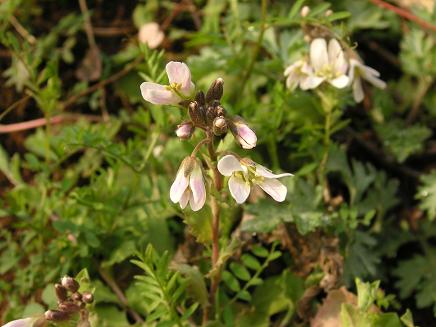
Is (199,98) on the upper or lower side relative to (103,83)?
upper

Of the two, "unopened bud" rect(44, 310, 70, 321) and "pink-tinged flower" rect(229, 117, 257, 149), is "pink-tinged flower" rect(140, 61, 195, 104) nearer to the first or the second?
"pink-tinged flower" rect(229, 117, 257, 149)

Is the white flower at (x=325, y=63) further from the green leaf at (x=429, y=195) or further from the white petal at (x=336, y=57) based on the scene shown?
the green leaf at (x=429, y=195)

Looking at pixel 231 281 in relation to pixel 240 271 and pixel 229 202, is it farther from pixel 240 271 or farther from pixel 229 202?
pixel 229 202

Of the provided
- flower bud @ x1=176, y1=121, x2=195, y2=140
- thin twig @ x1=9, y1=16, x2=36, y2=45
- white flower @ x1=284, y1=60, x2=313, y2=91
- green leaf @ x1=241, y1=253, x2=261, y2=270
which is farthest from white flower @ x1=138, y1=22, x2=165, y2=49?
flower bud @ x1=176, y1=121, x2=195, y2=140

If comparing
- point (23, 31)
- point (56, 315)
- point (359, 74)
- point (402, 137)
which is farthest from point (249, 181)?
point (23, 31)

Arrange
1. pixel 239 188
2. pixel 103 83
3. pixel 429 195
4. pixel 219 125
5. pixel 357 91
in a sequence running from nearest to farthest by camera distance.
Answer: pixel 219 125 → pixel 239 188 → pixel 357 91 → pixel 429 195 → pixel 103 83
